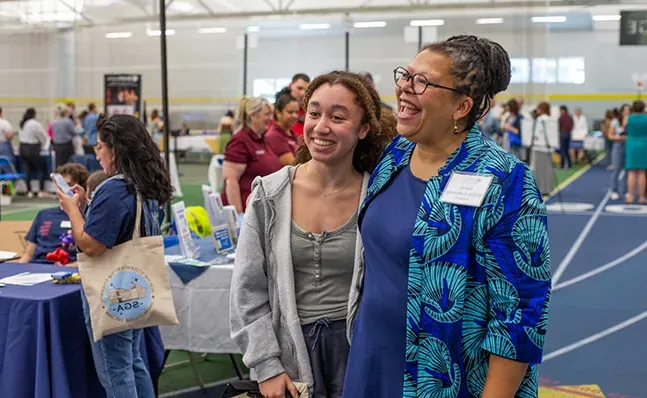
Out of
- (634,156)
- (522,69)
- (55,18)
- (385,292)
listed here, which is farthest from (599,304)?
(55,18)

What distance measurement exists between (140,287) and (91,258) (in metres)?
0.23

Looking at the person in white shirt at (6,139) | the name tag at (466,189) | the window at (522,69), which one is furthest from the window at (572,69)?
the name tag at (466,189)

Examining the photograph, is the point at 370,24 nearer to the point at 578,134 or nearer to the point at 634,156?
the point at 578,134

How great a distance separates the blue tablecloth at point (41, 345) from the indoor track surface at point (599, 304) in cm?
247

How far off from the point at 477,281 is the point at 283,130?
408 cm

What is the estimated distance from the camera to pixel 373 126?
2.14 m

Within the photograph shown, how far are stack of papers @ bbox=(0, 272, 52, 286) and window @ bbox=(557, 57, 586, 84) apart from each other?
74.8ft

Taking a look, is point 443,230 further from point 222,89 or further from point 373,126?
point 222,89

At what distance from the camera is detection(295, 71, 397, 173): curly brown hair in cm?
209

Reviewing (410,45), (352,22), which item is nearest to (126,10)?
(352,22)

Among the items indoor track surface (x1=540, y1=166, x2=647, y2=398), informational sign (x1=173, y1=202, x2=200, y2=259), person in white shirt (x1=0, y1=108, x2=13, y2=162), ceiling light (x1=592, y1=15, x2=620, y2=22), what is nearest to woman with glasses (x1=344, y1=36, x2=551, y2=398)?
informational sign (x1=173, y1=202, x2=200, y2=259)

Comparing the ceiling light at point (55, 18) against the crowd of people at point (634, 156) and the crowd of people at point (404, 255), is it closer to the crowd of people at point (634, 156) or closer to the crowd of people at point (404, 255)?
the crowd of people at point (634, 156)

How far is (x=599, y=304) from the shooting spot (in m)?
6.58

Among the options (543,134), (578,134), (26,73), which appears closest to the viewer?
(543,134)
